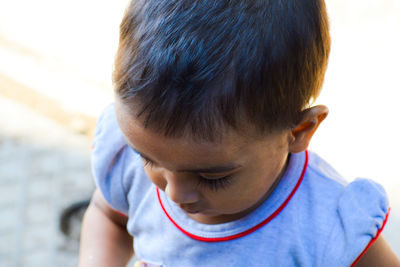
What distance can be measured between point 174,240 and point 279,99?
415 millimetres

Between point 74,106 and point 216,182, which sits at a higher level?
point 216,182

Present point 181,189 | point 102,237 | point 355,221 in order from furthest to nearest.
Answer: point 102,237, point 355,221, point 181,189

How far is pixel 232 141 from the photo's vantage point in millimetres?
755

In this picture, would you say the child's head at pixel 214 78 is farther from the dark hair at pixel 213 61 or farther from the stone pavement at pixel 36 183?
the stone pavement at pixel 36 183

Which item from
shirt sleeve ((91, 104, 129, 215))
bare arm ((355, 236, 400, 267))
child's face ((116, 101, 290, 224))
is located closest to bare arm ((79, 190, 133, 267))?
shirt sleeve ((91, 104, 129, 215))

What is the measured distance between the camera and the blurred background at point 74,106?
190 centimetres

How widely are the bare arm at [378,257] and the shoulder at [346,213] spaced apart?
0.05m

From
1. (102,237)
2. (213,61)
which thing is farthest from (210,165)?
(102,237)

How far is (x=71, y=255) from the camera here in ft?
5.95

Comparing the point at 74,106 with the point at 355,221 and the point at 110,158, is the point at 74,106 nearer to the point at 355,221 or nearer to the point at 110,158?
the point at 110,158

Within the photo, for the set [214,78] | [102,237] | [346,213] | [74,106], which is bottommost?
[74,106]

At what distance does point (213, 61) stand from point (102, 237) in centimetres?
72

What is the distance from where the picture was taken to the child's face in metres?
0.76

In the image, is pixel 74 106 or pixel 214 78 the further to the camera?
pixel 74 106
